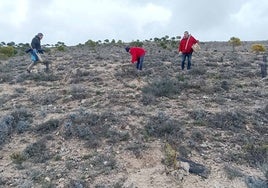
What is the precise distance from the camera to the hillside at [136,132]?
7.35 m

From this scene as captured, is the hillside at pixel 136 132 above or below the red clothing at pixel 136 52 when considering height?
below

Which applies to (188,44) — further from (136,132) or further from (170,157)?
(170,157)

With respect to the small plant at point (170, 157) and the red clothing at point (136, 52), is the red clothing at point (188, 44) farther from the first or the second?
the small plant at point (170, 157)

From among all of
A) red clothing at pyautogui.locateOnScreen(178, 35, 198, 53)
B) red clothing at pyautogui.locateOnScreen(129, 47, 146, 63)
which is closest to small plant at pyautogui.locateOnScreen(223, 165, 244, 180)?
red clothing at pyautogui.locateOnScreen(178, 35, 198, 53)

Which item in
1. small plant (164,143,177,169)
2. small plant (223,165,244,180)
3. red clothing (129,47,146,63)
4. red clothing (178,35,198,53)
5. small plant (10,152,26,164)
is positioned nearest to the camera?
small plant (223,165,244,180)

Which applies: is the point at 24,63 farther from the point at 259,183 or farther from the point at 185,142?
the point at 259,183

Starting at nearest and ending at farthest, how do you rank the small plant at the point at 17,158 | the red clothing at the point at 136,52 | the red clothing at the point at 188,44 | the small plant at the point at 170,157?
the small plant at the point at 170,157, the small plant at the point at 17,158, the red clothing at the point at 188,44, the red clothing at the point at 136,52

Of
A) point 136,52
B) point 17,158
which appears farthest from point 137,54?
point 17,158

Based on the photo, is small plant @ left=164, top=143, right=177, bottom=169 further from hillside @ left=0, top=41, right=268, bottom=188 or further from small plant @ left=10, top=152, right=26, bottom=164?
small plant @ left=10, top=152, right=26, bottom=164

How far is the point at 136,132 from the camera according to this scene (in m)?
8.77

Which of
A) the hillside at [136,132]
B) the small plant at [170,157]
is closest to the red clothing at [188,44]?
the hillside at [136,132]

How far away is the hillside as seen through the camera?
7.35m

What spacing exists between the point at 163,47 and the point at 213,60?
8.76 meters

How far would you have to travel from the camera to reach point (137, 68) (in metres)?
14.2
